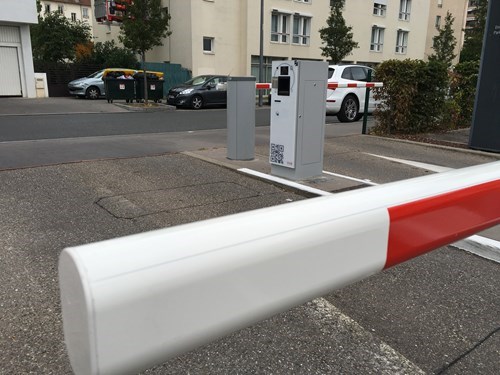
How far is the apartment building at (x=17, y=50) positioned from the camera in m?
22.1

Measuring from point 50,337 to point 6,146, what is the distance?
7378 mm

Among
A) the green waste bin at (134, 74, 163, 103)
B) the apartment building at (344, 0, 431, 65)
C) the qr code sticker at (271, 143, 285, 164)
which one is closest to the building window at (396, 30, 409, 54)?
the apartment building at (344, 0, 431, 65)

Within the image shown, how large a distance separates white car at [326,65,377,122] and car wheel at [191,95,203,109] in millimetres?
8047

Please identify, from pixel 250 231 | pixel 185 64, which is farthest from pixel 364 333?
pixel 185 64

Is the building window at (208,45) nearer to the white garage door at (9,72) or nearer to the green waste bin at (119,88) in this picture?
the green waste bin at (119,88)

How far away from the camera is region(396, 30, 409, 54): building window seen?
41812mm

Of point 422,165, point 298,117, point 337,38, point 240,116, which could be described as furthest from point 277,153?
point 337,38

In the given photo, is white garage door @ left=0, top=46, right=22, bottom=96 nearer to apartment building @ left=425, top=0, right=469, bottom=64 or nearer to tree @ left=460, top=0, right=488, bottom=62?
tree @ left=460, top=0, right=488, bottom=62

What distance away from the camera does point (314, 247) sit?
169cm

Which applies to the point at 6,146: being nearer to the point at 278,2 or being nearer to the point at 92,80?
the point at 92,80

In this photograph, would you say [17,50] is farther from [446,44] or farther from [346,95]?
[446,44]

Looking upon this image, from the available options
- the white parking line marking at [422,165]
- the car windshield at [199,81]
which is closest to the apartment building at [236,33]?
the car windshield at [199,81]

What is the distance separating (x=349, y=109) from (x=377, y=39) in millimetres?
28059

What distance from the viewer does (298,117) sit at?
20.6ft
